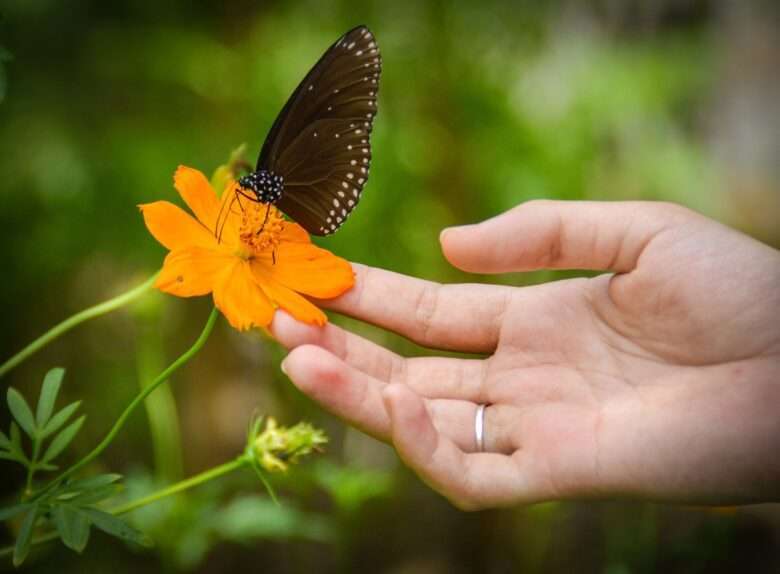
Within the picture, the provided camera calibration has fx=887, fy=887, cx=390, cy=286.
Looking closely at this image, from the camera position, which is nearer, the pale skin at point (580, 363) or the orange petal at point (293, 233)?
the pale skin at point (580, 363)

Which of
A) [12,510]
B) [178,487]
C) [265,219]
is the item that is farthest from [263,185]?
[12,510]

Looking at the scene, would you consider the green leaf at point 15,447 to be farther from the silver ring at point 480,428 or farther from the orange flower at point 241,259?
A: the silver ring at point 480,428

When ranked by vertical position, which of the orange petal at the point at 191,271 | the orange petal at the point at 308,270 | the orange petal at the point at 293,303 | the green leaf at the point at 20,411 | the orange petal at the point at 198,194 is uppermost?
the orange petal at the point at 198,194

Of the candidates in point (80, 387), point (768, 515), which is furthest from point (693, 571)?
point (80, 387)

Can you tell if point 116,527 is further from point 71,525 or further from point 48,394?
point 48,394

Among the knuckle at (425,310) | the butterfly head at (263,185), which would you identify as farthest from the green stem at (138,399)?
the knuckle at (425,310)

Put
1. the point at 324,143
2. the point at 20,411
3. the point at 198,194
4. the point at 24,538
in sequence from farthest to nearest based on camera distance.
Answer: the point at 324,143, the point at 198,194, the point at 20,411, the point at 24,538

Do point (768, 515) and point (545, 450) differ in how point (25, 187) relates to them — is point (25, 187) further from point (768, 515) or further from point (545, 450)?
point (768, 515)
